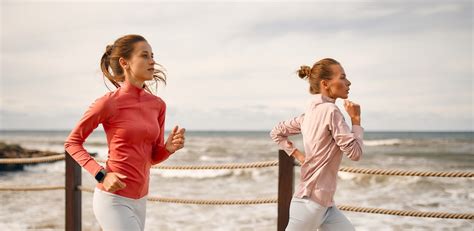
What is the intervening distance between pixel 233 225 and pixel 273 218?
763 mm

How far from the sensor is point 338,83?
229 cm

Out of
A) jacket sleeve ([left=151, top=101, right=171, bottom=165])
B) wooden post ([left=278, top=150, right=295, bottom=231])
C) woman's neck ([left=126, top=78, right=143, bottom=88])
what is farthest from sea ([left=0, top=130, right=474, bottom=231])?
woman's neck ([left=126, top=78, right=143, bottom=88])

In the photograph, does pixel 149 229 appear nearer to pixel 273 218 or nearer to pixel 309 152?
pixel 273 218

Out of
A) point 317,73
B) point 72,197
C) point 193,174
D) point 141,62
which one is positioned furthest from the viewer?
point 193,174

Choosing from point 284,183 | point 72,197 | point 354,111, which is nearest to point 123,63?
point 354,111

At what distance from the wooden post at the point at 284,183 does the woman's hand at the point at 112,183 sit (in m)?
1.42

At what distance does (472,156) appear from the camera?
78.0ft

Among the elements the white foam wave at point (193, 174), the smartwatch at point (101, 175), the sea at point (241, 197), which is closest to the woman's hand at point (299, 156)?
the smartwatch at point (101, 175)

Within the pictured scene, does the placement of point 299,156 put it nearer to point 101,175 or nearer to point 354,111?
point 354,111

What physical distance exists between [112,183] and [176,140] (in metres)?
0.31

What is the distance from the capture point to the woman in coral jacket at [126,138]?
1.95m

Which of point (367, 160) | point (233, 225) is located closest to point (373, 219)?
point (233, 225)

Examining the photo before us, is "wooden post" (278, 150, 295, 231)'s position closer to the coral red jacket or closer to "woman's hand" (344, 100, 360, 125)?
"woman's hand" (344, 100, 360, 125)

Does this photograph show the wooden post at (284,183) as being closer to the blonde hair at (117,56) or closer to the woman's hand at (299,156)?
the woman's hand at (299,156)
